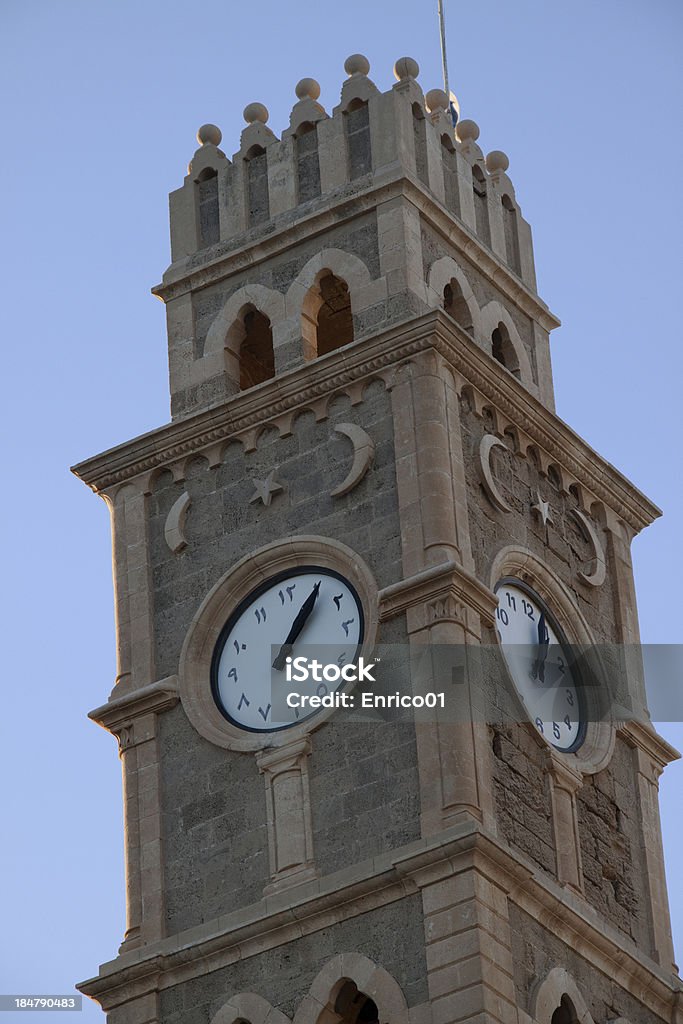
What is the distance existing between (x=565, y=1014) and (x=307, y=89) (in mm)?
14414

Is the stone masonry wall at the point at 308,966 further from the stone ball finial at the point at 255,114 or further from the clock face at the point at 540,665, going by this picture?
the stone ball finial at the point at 255,114

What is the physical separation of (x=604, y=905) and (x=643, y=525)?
270 inches

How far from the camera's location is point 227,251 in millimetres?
A: 53906

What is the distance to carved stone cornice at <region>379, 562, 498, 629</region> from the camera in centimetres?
4856

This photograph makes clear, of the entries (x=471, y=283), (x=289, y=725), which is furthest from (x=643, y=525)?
(x=289, y=725)

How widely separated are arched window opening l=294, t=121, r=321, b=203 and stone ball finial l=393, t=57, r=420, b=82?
1382 mm

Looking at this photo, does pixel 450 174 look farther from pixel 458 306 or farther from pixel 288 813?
pixel 288 813

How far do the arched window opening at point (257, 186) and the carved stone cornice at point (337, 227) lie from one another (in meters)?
0.36

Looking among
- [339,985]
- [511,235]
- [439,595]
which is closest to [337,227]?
[511,235]

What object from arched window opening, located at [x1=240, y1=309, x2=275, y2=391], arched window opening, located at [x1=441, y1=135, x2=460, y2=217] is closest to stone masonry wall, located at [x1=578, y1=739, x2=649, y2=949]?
arched window opening, located at [x1=240, y1=309, x2=275, y2=391]

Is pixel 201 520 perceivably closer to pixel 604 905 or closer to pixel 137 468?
pixel 137 468

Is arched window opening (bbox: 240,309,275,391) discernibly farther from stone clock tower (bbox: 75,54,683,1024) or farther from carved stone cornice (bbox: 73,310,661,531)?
carved stone cornice (bbox: 73,310,661,531)

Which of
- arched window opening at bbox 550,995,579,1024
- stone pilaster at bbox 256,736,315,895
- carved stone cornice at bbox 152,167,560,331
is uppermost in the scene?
carved stone cornice at bbox 152,167,560,331

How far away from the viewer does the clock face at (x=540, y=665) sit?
49.9 meters
